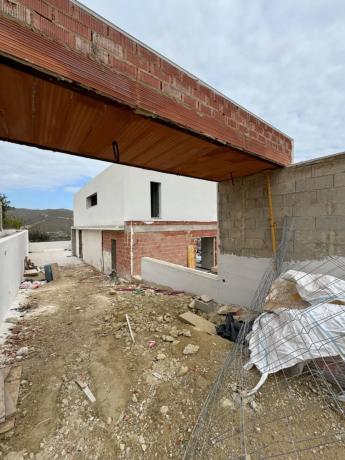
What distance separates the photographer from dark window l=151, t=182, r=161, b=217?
1091 cm

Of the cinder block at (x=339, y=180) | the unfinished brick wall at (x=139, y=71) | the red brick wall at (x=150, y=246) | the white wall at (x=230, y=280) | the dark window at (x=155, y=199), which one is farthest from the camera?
the dark window at (x=155, y=199)

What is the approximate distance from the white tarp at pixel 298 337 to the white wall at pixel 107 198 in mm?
8226

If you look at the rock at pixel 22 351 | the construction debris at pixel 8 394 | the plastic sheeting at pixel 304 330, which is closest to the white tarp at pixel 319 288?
the plastic sheeting at pixel 304 330

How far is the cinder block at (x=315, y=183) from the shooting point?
3016 mm

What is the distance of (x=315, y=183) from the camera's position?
124 inches

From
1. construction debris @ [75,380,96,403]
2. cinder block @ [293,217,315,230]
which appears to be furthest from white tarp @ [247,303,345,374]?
construction debris @ [75,380,96,403]

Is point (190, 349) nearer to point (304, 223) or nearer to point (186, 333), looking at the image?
point (186, 333)

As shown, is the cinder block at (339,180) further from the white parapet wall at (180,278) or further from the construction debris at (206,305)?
the construction debris at (206,305)

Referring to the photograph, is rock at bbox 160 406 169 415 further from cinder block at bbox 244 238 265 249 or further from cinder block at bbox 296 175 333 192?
cinder block at bbox 296 175 333 192

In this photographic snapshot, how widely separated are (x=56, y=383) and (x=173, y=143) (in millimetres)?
3167

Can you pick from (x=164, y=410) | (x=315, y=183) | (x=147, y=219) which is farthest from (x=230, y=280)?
(x=147, y=219)

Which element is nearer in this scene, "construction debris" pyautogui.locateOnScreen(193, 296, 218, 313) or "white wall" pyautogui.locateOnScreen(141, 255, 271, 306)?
"white wall" pyautogui.locateOnScreen(141, 255, 271, 306)

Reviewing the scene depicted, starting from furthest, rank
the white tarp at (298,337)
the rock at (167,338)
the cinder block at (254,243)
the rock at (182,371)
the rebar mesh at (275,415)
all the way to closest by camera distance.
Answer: the cinder block at (254,243)
the rock at (167,338)
the rock at (182,371)
the white tarp at (298,337)
the rebar mesh at (275,415)

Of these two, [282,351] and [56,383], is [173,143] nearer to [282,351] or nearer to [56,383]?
[282,351]
